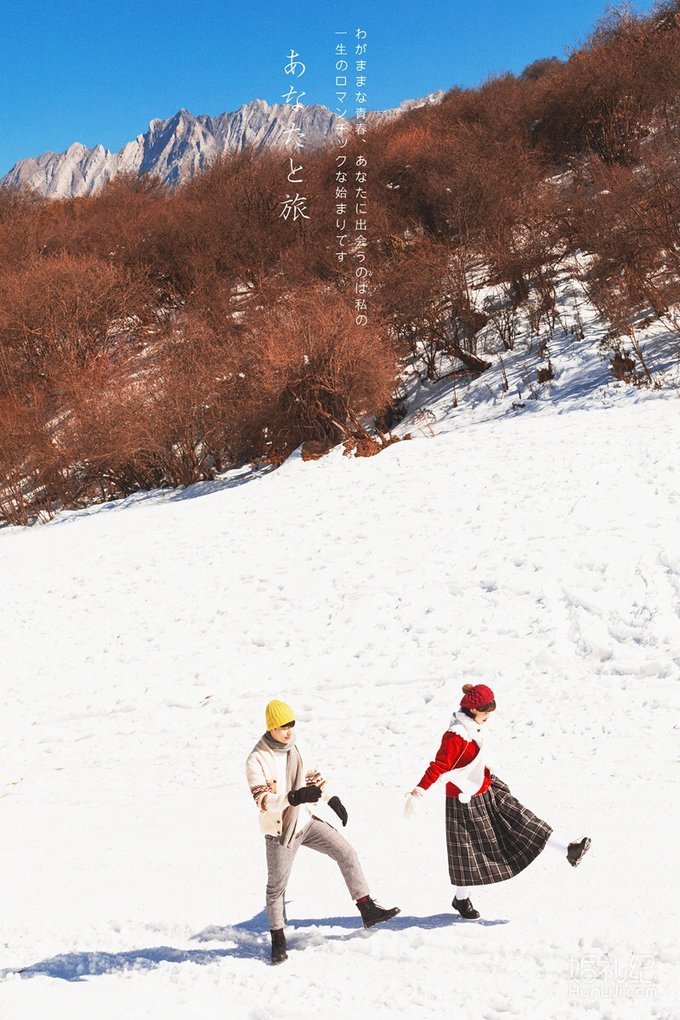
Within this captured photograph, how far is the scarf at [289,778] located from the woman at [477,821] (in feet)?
2.31

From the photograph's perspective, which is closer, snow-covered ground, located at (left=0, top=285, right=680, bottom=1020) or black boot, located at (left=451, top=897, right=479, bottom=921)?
snow-covered ground, located at (left=0, top=285, right=680, bottom=1020)

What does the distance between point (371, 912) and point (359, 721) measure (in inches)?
129

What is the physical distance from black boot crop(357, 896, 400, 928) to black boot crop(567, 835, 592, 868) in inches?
42.3

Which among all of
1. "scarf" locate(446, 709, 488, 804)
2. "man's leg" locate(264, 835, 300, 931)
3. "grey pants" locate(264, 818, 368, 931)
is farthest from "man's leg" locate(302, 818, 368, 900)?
"scarf" locate(446, 709, 488, 804)

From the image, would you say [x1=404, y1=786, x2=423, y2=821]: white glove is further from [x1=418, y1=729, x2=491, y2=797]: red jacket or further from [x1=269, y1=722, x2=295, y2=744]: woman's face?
[x1=269, y1=722, x2=295, y2=744]: woman's face

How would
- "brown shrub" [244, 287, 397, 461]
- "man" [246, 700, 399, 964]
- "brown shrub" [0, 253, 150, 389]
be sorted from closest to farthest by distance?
"man" [246, 700, 399, 964]
"brown shrub" [244, 287, 397, 461]
"brown shrub" [0, 253, 150, 389]

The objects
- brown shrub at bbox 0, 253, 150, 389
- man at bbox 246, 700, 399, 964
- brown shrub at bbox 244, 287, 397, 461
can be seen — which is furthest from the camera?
brown shrub at bbox 0, 253, 150, 389

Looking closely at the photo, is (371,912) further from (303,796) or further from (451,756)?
(451,756)

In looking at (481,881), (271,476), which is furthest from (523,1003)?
(271,476)

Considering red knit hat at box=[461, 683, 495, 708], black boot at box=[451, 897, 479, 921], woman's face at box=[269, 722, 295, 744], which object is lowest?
black boot at box=[451, 897, 479, 921]

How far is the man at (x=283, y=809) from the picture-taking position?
425 cm

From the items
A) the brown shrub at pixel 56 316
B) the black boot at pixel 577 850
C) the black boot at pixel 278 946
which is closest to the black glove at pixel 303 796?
the black boot at pixel 278 946

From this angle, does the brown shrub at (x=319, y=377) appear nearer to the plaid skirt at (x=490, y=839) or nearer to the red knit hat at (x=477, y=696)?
the red knit hat at (x=477, y=696)

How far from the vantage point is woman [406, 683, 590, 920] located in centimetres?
443
